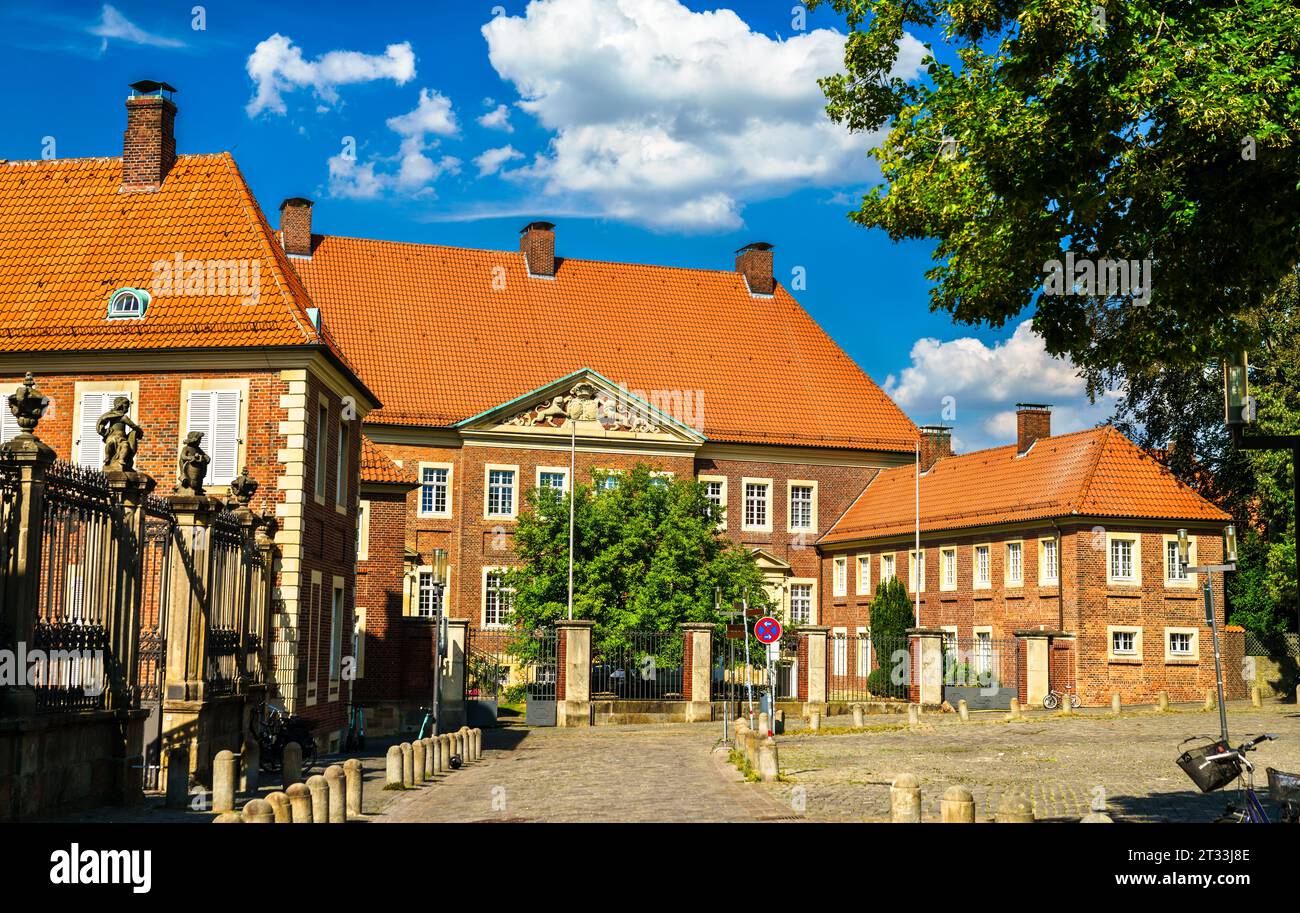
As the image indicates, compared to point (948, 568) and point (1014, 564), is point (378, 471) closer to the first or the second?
point (1014, 564)

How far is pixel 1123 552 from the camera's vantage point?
139 ft

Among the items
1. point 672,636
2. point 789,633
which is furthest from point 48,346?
point 789,633

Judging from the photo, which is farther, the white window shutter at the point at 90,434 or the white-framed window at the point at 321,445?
the white-framed window at the point at 321,445

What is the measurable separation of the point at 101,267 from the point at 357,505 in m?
7.18

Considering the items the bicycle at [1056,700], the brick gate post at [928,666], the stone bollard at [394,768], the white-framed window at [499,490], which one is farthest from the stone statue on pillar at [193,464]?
the white-framed window at [499,490]

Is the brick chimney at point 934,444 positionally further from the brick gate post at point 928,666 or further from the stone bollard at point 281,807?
the stone bollard at point 281,807

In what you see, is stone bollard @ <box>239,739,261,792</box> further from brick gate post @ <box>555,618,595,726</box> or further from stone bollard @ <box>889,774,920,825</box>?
brick gate post @ <box>555,618,595,726</box>

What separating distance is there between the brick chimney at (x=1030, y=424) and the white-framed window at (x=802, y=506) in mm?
9809

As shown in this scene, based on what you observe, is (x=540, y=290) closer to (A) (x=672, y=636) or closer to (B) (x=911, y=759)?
(A) (x=672, y=636)

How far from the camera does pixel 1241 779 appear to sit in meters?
11.4

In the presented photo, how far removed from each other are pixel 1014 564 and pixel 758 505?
1245 cm

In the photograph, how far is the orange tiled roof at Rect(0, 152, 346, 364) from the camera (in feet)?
79.7

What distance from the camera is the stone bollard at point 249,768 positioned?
17.0 meters

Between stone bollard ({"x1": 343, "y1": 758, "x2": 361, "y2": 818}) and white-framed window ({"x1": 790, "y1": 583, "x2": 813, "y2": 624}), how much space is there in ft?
136
